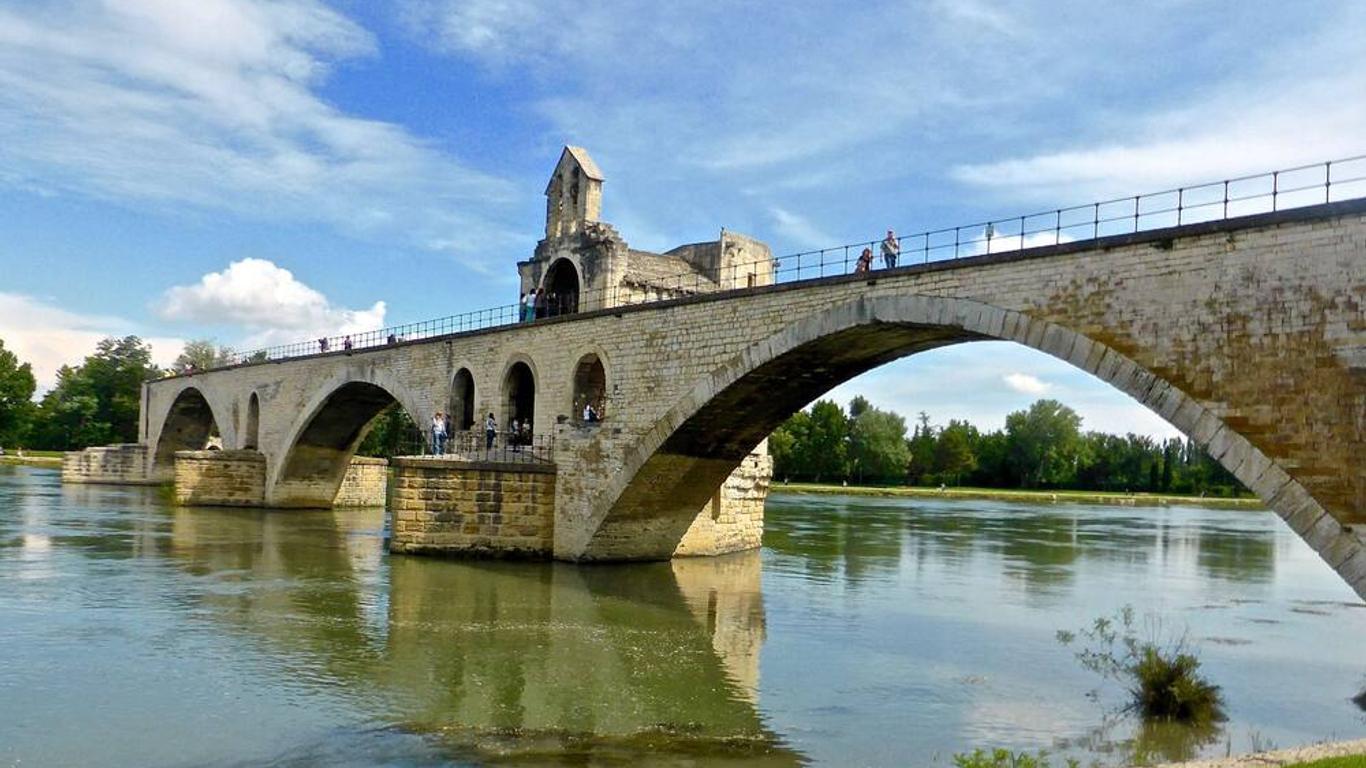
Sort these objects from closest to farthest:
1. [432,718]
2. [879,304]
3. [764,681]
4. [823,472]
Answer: [432,718], [764,681], [879,304], [823,472]

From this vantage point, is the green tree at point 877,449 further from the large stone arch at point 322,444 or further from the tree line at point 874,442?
the large stone arch at point 322,444

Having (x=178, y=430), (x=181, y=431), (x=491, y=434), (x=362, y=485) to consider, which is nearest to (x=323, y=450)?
Answer: (x=362, y=485)

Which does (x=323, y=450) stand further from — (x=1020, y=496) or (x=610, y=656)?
(x=1020, y=496)

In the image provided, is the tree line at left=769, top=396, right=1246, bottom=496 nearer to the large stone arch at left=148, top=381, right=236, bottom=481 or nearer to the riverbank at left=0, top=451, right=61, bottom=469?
the large stone arch at left=148, top=381, right=236, bottom=481

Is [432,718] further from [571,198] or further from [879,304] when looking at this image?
[571,198]

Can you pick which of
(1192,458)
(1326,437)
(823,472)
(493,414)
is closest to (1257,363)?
(1326,437)

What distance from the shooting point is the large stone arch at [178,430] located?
51.9m

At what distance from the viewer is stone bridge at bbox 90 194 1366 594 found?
1145 centimetres

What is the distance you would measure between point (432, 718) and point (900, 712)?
16.1ft

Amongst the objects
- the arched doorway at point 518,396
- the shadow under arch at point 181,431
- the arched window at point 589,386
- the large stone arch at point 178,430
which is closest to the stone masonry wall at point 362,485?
the large stone arch at point 178,430

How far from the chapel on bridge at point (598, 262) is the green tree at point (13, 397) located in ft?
195

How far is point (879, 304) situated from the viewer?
1697 cm

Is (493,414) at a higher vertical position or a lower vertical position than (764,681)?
higher

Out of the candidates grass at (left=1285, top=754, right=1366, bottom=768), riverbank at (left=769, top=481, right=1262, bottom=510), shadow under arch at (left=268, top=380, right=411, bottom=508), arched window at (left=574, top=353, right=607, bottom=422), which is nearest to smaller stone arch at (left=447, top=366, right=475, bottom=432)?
arched window at (left=574, top=353, right=607, bottom=422)
